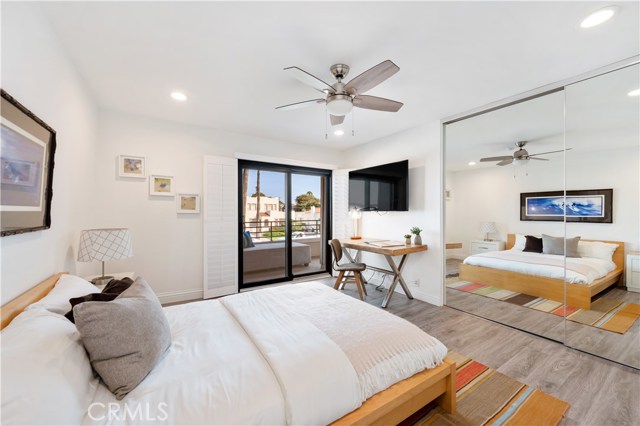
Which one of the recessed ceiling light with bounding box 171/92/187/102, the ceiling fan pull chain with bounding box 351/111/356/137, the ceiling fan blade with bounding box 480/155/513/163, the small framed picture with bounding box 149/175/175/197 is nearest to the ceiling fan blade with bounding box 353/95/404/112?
the ceiling fan pull chain with bounding box 351/111/356/137

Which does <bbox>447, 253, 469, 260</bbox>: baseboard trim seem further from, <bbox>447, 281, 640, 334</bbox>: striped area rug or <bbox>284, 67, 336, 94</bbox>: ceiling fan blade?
<bbox>284, 67, 336, 94</bbox>: ceiling fan blade

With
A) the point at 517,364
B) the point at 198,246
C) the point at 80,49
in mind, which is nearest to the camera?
the point at 80,49

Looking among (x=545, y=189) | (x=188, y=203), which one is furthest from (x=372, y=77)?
(x=188, y=203)

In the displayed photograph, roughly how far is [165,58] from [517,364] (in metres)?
3.90

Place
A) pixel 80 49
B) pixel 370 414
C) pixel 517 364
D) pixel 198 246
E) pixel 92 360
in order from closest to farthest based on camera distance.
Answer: pixel 92 360 → pixel 370 414 → pixel 80 49 → pixel 517 364 → pixel 198 246

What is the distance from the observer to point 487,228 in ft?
10.4

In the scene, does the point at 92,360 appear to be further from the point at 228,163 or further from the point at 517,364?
the point at 228,163

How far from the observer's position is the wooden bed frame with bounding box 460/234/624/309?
225cm

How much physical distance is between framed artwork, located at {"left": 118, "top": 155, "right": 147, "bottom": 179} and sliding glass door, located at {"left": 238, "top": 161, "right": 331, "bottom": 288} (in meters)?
1.31

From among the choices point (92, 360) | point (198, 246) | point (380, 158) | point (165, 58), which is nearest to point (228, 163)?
point (198, 246)

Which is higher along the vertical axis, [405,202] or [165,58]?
[165,58]

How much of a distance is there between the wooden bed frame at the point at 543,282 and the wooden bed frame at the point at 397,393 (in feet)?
6.10

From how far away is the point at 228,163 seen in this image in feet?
12.5

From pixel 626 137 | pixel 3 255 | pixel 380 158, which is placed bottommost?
pixel 3 255
